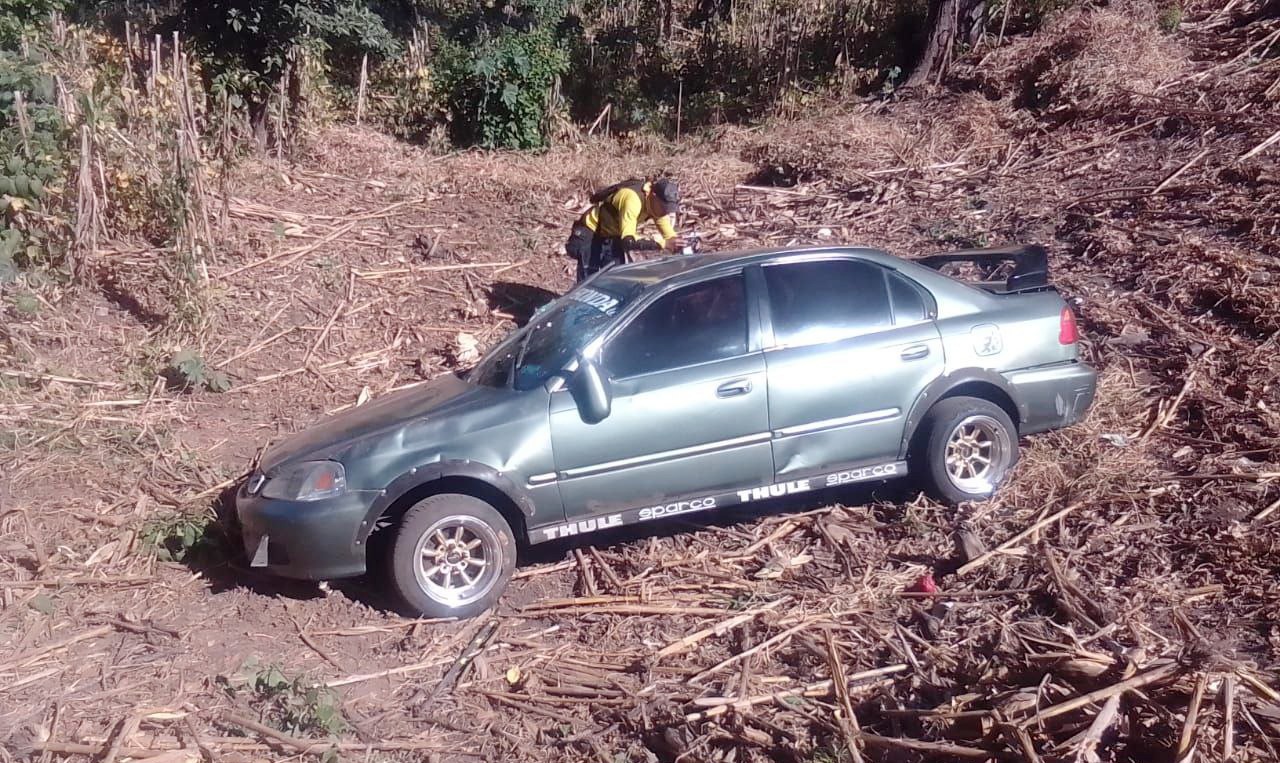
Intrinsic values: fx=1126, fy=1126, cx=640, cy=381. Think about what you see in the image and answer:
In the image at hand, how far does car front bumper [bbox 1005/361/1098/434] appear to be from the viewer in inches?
253

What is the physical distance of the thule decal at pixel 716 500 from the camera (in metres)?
5.79

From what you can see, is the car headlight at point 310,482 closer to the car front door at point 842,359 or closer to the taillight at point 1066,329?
the car front door at point 842,359

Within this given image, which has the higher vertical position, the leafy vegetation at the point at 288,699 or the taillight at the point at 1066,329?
the taillight at the point at 1066,329

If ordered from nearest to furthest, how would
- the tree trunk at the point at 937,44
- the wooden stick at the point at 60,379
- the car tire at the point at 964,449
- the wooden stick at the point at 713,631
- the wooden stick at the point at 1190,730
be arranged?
the wooden stick at the point at 1190,730, the wooden stick at the point at 713,631, the car tire at the point at 964,449, the wooden stick at the point at 60,379, the tree trunk at the point at 937,44

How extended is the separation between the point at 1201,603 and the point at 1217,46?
10117mm

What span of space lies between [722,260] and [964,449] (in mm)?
1753

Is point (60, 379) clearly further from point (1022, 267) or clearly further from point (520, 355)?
point (1022, 267)

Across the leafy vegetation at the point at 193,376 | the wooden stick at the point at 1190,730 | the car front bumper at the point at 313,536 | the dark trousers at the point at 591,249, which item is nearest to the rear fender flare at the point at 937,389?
the wooden stick at the point at 1190,730

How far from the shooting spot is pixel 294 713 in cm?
480

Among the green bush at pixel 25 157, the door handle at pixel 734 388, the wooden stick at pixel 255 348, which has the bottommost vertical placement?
the door handle at pixel 734 388

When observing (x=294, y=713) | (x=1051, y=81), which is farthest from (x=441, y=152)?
(x=294, y=713)

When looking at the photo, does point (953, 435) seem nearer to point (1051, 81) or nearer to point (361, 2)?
point (1051, 81)

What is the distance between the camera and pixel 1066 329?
6547mm

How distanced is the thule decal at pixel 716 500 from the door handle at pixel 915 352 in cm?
59
